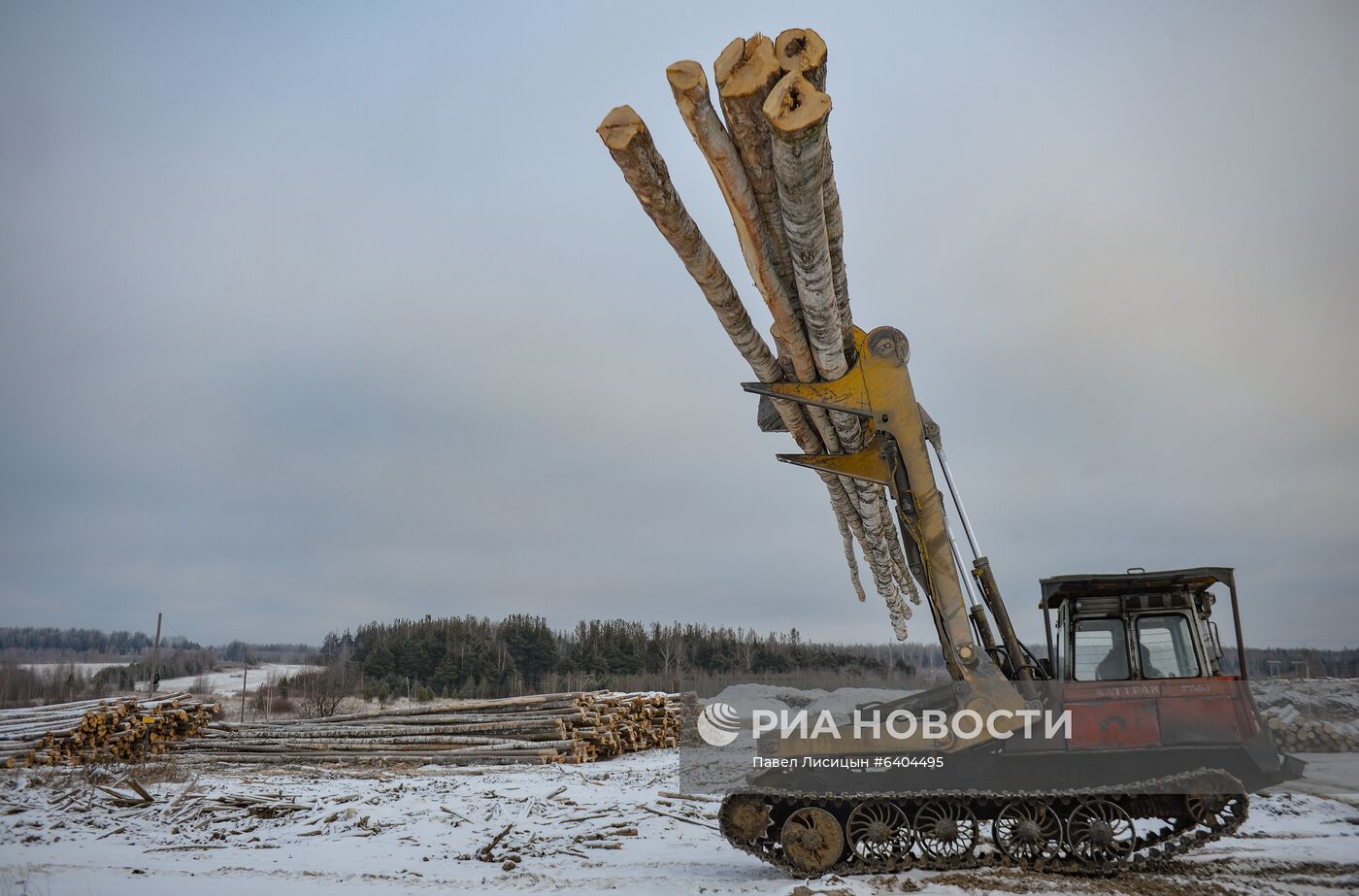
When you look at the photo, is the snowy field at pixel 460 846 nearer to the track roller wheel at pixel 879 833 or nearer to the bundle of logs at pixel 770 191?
the track roller wheel at pixel 879 833

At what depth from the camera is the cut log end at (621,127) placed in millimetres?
4492

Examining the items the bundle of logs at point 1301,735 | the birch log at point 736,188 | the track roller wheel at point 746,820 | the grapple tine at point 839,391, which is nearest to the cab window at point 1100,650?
the bundle of logs at point 1301,735

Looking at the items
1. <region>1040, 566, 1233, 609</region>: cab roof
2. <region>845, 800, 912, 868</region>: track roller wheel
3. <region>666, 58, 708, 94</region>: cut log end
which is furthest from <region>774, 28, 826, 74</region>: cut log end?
<region>845, 800, 912, 868</region>: track roller wheel

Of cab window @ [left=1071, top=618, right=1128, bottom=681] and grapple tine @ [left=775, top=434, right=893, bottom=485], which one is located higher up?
grapple tine @ [left=775, top=434, right=893, bottom=485]

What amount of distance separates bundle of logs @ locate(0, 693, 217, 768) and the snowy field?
4.91 meters

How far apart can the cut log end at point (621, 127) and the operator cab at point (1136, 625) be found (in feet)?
17.8

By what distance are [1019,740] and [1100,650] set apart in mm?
1111

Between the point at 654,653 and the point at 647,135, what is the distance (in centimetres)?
3661

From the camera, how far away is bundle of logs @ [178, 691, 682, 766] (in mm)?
17828

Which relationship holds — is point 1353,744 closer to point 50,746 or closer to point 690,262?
point 690,262

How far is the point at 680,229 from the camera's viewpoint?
5.16 m

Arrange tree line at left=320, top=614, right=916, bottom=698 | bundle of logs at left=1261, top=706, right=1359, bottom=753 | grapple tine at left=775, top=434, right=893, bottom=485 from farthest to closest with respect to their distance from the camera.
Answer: tree line at left=320, top=614, right=916, bottom=698, bundle of logs at left=1261, top=706, right=1359, bottom=753, grapple tine at left=775, top=434, right=893, bottom=485

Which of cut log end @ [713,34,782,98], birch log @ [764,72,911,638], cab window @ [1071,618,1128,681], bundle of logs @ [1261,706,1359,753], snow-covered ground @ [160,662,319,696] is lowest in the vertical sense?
snow-covered ground @ [160,662,319,696]

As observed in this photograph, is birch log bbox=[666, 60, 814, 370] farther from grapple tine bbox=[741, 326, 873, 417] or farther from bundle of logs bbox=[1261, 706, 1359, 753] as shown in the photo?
bundle of logs bbox=[1261, 706, 1359, 753]
